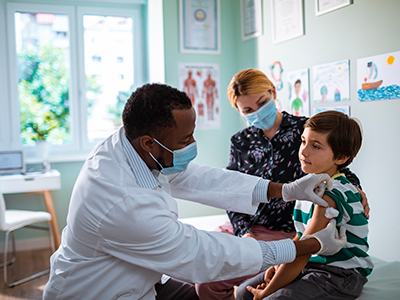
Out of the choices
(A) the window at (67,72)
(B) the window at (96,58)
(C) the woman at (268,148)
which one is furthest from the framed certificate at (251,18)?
(B) the window at (96,58)

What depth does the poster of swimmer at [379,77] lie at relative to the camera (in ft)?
5.80

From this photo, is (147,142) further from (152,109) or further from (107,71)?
(107,71)

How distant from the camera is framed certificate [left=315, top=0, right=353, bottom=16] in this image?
2.04m

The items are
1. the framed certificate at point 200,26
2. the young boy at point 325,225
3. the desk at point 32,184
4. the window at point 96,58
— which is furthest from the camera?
the window at point 96,58

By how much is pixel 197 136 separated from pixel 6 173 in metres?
1.73

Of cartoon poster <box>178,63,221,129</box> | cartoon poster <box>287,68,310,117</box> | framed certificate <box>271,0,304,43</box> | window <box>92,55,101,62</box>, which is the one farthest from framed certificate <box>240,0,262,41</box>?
window <box>92,55,101,62</box>

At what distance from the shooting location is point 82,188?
39.9 inches

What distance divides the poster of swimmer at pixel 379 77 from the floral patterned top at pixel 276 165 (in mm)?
487

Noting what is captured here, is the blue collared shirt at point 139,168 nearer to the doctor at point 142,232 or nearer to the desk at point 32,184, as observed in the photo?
the doctor at point 142,232

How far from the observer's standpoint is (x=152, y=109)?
101 cm

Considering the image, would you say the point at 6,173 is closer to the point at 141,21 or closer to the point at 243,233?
the point at 141,21

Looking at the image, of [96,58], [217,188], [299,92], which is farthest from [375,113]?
[96,58]

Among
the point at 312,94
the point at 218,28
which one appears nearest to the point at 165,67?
the point at 218,28

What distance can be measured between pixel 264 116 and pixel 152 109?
0.80 m
